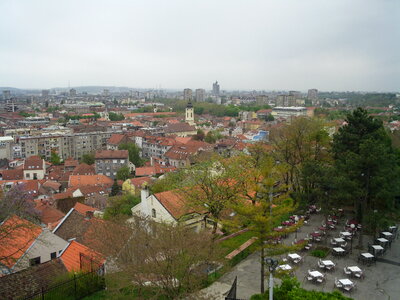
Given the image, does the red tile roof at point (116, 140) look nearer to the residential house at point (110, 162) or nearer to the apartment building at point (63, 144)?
the apartment building at point (63, 144)

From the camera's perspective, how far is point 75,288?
11711 mm

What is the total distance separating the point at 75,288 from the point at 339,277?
10261 millimetres

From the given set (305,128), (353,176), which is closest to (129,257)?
(353,176)

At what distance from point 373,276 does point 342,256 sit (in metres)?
1.93

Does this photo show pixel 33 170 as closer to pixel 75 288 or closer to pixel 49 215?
pixel 49 215

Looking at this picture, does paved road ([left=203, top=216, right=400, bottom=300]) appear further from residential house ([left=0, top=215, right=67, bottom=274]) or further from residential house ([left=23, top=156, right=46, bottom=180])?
residential house ([left=23, top=156, right=46, bottom=180])

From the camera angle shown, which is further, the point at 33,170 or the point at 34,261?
the point at 33,170

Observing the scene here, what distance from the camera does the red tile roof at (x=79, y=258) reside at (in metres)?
13.4

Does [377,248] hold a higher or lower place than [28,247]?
lower

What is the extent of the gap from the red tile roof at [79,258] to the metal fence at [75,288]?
52cm

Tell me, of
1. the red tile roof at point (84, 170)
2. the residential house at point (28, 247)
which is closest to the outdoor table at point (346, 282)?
the residential house at point (28, 247)

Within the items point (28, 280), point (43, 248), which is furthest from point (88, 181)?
point (28, 280)

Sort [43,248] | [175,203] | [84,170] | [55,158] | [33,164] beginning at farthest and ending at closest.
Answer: [55,158] → [33,164] → [84,170] → [175,203] → [43,248]

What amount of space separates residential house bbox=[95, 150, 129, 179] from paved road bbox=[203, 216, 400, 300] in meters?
36.7
